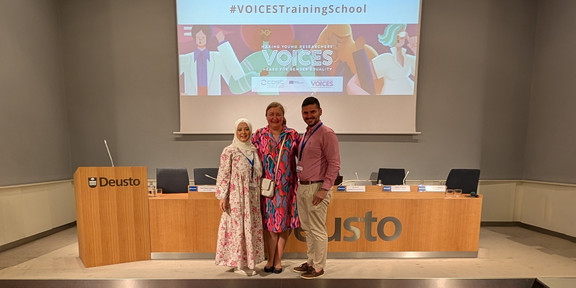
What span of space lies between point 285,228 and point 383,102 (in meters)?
2.63

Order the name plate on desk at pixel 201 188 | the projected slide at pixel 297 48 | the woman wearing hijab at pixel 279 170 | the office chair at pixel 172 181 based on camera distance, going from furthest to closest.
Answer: the projected slide at pixel 297 48 → the office chair at pixel 172 181 → the name plate on desk at pixel 201 188 → the woman wearing hijab at pixel 279 170

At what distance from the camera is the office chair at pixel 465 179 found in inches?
136

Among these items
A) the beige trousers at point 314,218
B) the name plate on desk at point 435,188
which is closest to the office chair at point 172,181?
the beige trousers at point 314,218

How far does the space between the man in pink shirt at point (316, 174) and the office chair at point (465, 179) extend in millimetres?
2413

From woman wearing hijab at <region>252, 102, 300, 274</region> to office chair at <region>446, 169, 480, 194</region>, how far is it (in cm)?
259

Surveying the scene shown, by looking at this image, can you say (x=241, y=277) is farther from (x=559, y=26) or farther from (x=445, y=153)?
(x=559, y=26)

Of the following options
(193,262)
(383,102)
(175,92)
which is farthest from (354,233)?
(175,92)

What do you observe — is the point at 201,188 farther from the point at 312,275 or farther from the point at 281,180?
the point at 312,275

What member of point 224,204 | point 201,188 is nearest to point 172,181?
point 201,188

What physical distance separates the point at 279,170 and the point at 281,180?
0.09 meters

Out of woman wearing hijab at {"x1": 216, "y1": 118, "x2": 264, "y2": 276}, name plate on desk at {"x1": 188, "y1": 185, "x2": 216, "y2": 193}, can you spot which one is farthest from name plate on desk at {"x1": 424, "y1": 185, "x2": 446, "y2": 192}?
name plate on desk at {"x1": 188, "y1": 185, "x2": 216, "y2": 193}

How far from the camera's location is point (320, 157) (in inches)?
82.1

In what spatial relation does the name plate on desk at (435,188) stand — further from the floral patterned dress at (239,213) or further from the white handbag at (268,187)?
the floral patterned dress at (239,213)

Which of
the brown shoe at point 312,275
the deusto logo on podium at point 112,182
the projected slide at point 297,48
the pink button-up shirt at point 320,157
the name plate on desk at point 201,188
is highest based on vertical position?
the projected slide at point 297,48
